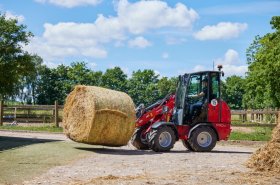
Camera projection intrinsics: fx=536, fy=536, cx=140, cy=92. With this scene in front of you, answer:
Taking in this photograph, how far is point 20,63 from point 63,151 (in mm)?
11107

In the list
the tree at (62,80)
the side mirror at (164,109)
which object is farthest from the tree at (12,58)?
the tree at (62,80)

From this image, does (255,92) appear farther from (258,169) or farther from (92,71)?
(92,71)

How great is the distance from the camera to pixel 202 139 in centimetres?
1656

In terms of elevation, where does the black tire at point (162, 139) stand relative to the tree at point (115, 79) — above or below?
below

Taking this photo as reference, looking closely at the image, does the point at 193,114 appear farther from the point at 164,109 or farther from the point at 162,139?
the point at 162,139

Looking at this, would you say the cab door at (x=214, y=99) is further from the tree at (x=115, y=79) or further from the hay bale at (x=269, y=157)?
the tree at (x=115, y=79)

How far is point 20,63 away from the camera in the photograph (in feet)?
81.7

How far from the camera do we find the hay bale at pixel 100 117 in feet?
49.7

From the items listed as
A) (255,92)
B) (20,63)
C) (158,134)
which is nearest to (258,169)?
(158,134)

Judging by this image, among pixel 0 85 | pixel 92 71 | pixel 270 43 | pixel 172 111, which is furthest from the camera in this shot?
pixel 92 71

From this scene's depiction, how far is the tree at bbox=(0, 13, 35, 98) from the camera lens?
2291cm

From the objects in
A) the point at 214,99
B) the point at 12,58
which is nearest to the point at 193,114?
the point at 214,99

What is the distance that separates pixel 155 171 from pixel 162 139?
5.00 meters

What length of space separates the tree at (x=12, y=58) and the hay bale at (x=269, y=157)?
13.7m
